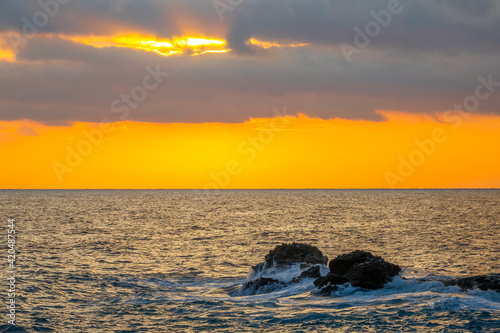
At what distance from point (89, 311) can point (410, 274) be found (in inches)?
974

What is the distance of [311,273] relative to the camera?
38.4 m

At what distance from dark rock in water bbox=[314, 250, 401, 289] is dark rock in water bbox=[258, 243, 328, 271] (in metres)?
5.32

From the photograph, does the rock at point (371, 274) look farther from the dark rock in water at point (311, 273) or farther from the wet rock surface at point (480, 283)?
the wet rock surface at point (480, 283)

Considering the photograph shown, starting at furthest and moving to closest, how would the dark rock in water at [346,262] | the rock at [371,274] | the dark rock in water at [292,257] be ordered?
the dark rock in water at [292,257], the dark rock in water at [346,262], the rock at [371,274]

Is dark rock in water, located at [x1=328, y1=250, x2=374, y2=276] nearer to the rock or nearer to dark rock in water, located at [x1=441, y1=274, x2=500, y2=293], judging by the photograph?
the rock

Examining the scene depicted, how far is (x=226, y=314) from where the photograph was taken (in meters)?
31.0

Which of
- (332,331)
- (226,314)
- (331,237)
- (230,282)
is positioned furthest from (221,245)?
(332,331)

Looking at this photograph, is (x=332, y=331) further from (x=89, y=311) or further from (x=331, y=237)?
(x=331, y=237)

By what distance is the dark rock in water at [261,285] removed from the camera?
121 ft

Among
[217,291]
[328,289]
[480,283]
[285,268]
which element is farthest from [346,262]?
[217,291]

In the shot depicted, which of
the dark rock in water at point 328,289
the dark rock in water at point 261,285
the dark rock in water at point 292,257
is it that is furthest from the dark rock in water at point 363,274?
the dark rock in water at point 292,257

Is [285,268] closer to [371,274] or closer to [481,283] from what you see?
[371,274]

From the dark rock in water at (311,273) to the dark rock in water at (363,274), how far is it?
218 cm

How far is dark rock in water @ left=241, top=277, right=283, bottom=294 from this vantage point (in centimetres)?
3678
